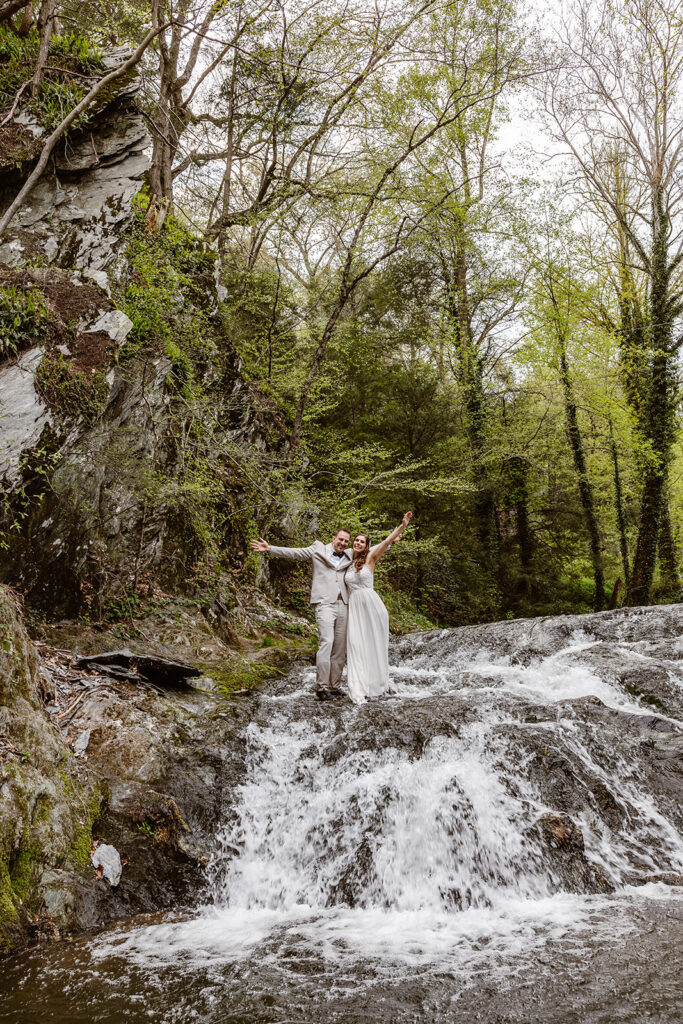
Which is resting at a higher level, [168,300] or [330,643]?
[168,300]

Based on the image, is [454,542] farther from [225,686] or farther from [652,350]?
[225,686]

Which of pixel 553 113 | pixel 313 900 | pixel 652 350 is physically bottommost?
pixel 313 900

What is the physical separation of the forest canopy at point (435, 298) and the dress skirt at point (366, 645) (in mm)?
2569

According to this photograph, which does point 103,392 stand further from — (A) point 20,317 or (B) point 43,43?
(B) point 43,43

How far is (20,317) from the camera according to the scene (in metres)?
7.20

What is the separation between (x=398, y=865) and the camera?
14.7ft

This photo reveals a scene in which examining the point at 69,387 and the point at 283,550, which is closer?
the point at 283,550

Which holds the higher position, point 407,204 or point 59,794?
point 407,204

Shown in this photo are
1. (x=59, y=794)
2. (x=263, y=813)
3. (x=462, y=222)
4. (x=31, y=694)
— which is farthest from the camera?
(x=462, y=222)

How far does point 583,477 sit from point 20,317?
14.2 metres

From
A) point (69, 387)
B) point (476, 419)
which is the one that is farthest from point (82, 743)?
point (476, 419)

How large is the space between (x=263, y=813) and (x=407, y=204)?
14.9 meters

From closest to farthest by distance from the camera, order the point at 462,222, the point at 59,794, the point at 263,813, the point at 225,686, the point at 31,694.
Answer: the point at 59,794 < the point at 31,694 < the point at 263,813 < the point at 225,686 < the point at 462,222

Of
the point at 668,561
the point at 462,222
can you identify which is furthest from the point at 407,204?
the point at 668,561
